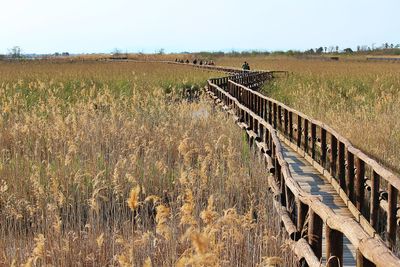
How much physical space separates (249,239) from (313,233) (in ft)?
3.19

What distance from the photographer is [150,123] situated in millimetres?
12055

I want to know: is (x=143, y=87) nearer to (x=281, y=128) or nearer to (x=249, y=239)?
(x=281, y=128)

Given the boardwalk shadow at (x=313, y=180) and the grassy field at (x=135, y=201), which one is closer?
the grassy field at (x=135, y=201)

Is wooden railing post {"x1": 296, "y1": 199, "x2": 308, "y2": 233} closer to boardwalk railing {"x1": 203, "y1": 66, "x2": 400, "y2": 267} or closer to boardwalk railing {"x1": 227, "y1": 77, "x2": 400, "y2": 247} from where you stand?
boardwalk railing {"x1": 203, "y1": 66, "x2": 400, "y2": 267}

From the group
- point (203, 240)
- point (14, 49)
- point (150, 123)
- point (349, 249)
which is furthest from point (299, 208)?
point (14, 49)

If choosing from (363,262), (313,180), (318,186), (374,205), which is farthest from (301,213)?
(313,180)

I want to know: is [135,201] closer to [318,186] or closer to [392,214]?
[392,214]

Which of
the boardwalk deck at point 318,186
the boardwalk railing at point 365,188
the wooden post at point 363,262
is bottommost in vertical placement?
the boardwalk deck at point 318,186

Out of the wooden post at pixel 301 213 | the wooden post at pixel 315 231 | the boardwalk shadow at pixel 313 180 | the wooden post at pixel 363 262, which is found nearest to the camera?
the wooden post at pixel 363 262

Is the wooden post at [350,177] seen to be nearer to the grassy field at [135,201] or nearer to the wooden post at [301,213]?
the grassy field at [135,201]

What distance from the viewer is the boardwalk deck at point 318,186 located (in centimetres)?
571

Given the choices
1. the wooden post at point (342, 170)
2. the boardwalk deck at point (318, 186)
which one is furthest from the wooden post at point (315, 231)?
the wooden post at point (342, 170)

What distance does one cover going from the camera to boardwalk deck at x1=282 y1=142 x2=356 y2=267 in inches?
225

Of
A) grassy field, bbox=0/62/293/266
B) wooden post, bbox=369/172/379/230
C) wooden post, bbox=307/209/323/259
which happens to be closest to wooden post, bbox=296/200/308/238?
grassy field, bbox=0/62/293/266
